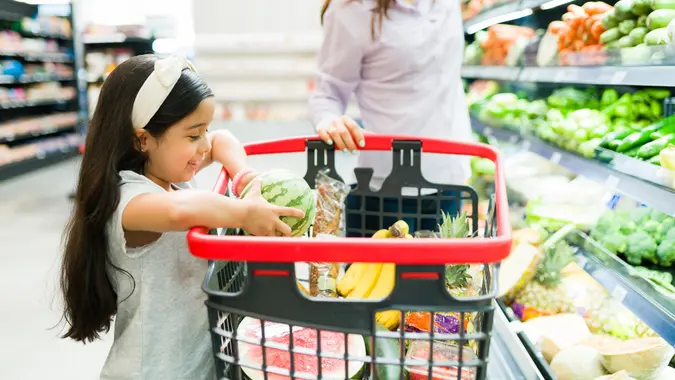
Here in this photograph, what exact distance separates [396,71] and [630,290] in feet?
3.10

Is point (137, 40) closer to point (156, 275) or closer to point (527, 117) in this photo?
point (527, 117)

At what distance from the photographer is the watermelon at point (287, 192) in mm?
1075

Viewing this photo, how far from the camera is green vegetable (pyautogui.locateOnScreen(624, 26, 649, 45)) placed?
7.41ft

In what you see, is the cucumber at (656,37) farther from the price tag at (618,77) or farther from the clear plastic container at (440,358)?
the clear plastic container at (440,358)

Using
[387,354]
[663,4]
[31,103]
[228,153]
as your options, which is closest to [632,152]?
[663,4]

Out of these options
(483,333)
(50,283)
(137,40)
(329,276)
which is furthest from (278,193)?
(137,40)

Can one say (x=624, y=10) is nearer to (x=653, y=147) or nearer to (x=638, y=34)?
(x=638, y=34)

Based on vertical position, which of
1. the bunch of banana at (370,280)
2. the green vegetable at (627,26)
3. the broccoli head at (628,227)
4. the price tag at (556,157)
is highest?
the green vegetable at (627,26)

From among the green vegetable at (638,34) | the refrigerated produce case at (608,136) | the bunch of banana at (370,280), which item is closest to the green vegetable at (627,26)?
the refrigerated produce case at (608,136)

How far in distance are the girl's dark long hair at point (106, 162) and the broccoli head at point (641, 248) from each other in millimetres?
1598

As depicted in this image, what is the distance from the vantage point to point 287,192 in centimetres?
108

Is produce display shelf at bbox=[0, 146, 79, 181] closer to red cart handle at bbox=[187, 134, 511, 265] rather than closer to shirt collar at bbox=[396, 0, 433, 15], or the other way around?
shirt collar at bbox=[396, 0, 433, 15]

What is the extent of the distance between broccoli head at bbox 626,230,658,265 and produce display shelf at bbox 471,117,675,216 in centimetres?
23

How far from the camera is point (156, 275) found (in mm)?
1146
